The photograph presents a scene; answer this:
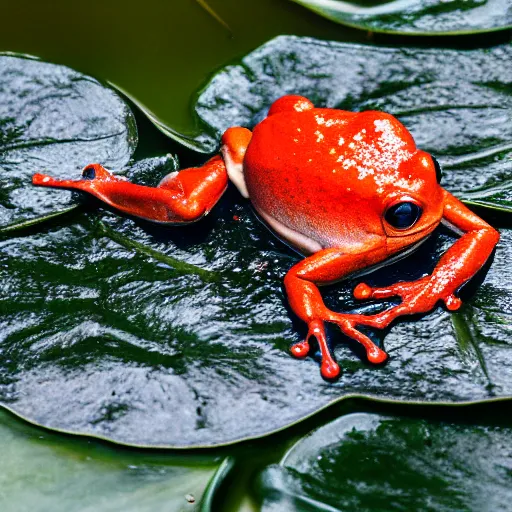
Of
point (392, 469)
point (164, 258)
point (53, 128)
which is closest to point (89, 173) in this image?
point (53, 128)

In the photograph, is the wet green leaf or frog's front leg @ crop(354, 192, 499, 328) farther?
frog's front leg @ crop(354, 192, 499, 328)

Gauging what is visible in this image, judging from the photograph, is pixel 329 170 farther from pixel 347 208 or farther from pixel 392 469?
pixel 392 469

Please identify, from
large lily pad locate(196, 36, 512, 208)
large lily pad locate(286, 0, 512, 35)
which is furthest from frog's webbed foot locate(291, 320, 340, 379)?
large lily pad locate(286, 0, 512, 35)

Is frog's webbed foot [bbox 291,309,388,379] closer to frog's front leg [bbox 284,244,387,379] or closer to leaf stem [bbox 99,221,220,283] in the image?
frog's front leg [bbox 284,244,387,379]

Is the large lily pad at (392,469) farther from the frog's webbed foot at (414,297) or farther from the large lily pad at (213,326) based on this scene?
the frog's webbed foot at (414,297)

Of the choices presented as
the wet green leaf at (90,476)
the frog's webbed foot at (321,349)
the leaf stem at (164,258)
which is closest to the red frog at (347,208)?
the frog's webbed foot at (321,349)

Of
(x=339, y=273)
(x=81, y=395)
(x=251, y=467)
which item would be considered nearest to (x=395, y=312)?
(x=339, y=273)
